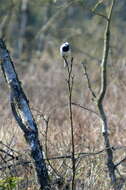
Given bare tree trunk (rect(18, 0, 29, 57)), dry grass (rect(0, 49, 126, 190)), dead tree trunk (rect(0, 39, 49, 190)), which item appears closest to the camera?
dead tree trunk (rect(0, 39, 49, 190))

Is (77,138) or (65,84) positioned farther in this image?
(65,84)

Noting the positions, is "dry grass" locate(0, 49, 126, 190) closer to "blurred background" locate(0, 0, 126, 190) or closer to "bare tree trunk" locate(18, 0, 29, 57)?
"blurred background" locate(0, 0, 126, 190)

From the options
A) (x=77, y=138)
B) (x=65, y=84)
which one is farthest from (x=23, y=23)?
(x=77, y=138)

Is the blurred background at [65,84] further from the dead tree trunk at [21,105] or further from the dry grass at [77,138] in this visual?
the dead tree trunk at [21,105]

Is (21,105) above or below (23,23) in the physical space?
below

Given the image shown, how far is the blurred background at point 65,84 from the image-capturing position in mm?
6016

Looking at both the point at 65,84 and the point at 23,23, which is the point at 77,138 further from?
the point at 23,23

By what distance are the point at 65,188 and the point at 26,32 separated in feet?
58.9

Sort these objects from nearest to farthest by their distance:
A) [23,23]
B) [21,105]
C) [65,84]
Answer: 1. [21,105]
2. [65,84]
3. [23,23]

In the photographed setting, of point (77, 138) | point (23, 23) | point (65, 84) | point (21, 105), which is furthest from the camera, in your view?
point (23, 23)

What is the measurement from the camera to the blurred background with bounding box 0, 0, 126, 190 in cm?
602

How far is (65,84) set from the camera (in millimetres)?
12469

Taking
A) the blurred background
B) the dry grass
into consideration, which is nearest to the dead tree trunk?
the dry grass

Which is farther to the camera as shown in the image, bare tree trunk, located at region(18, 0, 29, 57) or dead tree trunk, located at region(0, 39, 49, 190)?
bare tree trunk, located at region(18, 0, 29, 57)
